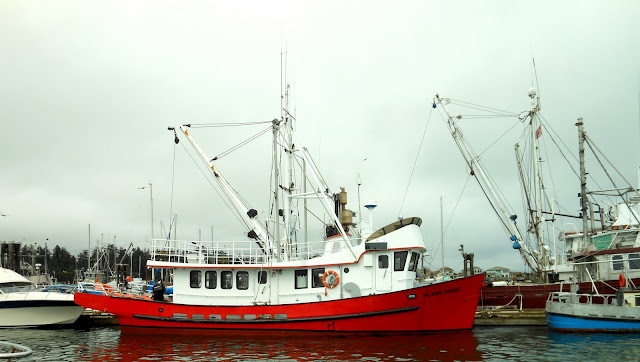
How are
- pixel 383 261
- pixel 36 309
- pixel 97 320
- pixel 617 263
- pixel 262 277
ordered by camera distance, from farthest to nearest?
pixel 97 320 → pixel 36 309 → pixel 617 263 → pixel 262 277 → pixel 383 261

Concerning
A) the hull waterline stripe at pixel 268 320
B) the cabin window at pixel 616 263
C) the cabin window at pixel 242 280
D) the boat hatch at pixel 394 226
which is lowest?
the hull waterline stripe at pixel 268 320

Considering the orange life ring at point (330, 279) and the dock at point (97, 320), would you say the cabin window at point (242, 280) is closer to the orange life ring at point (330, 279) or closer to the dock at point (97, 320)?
the orange life ring at point (330, 279)

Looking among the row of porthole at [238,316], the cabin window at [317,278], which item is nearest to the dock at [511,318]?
the cabin window at [317,278]

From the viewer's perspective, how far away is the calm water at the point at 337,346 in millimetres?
14531

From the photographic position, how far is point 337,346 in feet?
53.7

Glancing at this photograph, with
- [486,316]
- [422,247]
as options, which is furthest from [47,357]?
[486,316]

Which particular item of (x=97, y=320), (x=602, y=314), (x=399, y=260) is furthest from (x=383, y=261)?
(x=97, y=320)

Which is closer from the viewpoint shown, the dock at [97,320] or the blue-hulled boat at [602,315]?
the blue-hulled boat at [602,315]

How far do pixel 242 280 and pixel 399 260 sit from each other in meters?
6.35

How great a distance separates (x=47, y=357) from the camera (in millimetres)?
15797

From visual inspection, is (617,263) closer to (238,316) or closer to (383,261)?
(383,261)

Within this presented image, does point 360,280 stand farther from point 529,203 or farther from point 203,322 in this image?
point 529,203

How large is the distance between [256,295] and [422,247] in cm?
683

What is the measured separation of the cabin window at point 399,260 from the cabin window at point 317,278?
9.30ft
